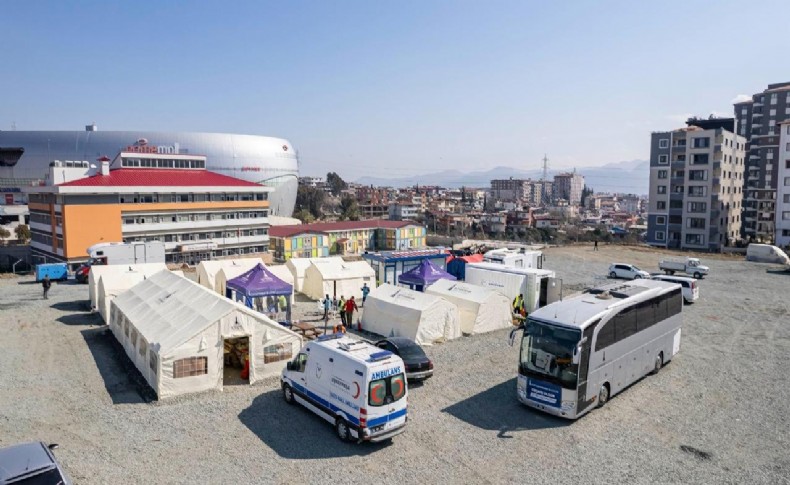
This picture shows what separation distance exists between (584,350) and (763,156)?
9492cm

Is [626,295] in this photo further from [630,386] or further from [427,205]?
[427,205]

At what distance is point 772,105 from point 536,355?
95.1m

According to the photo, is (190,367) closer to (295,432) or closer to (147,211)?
(295,432)

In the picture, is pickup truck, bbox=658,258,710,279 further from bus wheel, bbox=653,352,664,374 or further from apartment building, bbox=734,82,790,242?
apartment building, bbox=734,82,790,242

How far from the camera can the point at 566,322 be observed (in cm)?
1209

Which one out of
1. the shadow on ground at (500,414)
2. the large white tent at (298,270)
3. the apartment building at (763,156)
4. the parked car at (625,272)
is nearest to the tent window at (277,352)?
the shadow on ground at (500,414)

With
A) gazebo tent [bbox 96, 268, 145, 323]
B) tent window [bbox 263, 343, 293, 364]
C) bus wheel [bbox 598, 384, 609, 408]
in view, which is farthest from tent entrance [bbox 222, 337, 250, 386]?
bus wheel [bbox 598, 384, 609, 408]

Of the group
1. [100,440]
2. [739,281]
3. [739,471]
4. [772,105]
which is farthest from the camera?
[772,105]

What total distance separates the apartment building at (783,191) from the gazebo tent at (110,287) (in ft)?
204

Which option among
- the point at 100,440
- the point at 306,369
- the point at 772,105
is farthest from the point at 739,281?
the point at 772,105

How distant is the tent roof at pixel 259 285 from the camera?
21381 mm

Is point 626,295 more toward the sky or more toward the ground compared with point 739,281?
more toward the sky

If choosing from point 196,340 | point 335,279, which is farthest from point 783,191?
point 196,340

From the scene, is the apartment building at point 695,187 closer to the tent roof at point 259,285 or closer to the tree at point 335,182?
the tent roof at point 259,285
